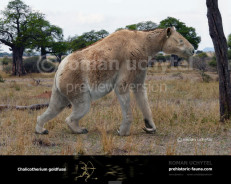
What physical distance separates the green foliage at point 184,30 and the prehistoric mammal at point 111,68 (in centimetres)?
4259

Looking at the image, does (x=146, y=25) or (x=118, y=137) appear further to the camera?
(x=146, y=25)

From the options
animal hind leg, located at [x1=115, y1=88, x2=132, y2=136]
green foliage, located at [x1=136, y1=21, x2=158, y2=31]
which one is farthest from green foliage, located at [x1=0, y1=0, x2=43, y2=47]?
animal hind leg, located at [x1=115, y1=88, x2=132, y2=136]

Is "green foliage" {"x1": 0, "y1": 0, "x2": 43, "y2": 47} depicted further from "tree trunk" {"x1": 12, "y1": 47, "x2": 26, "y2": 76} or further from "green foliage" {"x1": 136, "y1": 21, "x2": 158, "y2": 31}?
"green foliage" {"x1": 136, "y1": 21, "x2": 158, "y2": 31}

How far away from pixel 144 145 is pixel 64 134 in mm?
1981

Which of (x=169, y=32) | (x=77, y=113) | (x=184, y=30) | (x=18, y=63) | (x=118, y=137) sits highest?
(x=184, y=30)

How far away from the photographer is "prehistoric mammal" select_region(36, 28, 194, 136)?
19.3ft

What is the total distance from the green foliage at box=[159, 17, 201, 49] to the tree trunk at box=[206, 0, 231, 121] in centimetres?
4107

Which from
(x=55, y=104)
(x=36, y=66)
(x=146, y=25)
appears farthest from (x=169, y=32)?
(x=146, y=25)

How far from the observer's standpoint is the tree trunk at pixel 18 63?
116 feet

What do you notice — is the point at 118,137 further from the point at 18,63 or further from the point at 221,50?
the point at 18,63

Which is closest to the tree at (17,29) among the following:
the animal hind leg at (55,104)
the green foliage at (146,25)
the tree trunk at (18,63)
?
the tree trunk at (18,63)

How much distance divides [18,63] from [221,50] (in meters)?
32.7

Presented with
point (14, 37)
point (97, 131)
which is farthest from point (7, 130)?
point (14, 37)

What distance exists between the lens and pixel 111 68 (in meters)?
5.90
